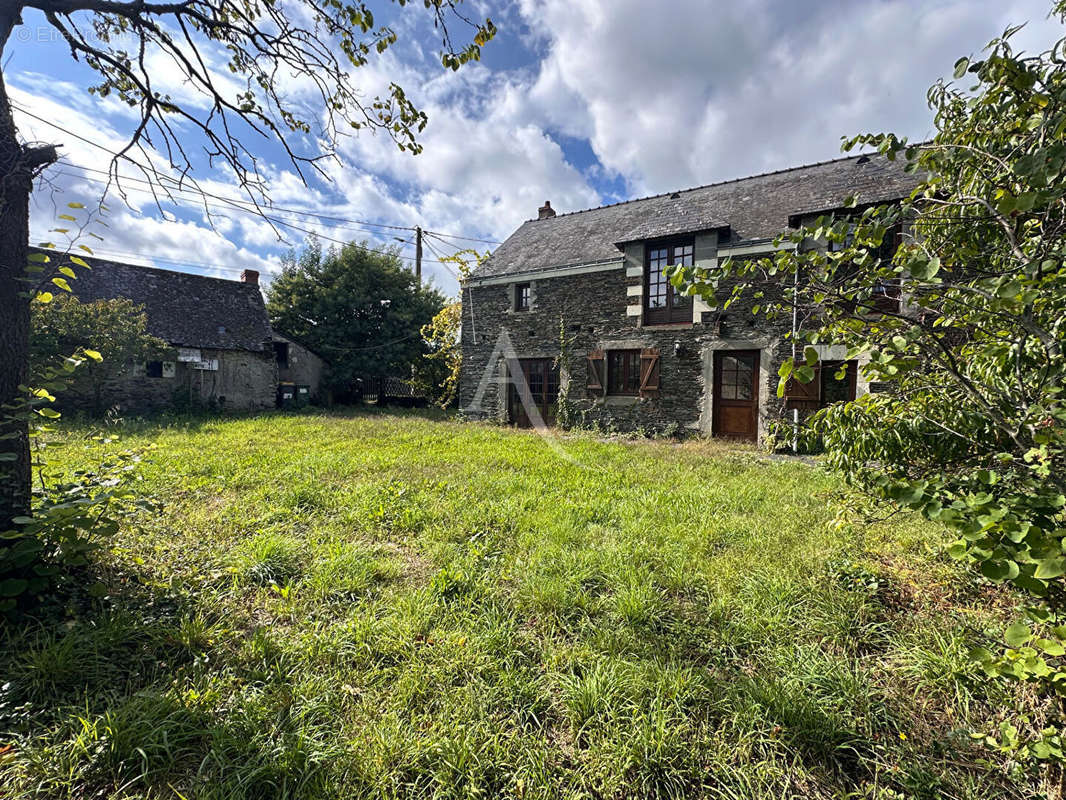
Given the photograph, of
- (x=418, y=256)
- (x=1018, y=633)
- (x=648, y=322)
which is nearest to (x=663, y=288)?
(x=648, y=322)

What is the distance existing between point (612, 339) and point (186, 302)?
55.1 feet

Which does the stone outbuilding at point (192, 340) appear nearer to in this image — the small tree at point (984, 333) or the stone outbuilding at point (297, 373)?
the stone outbuilding at point (297, 373)

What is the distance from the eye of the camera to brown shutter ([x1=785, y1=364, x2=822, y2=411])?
9094mm

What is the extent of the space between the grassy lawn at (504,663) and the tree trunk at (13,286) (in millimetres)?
654

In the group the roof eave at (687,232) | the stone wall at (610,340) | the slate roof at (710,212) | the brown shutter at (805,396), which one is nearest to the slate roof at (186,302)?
the stone wall at (610,340)

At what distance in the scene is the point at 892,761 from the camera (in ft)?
5.81

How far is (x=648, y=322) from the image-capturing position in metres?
11.4

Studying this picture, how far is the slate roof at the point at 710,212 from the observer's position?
31.4 feet

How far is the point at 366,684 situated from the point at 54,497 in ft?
7.64

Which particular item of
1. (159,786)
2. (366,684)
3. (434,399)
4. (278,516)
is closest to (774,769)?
(366,684)

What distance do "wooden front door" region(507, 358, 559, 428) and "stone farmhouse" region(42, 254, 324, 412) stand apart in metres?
10.4

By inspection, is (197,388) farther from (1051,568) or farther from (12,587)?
(1051,568)

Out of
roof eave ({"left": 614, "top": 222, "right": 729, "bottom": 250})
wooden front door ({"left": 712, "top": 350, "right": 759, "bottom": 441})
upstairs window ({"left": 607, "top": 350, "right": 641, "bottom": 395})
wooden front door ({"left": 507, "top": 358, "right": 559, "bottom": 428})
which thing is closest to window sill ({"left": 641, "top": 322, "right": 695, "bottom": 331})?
upstairs window ({"left": 607, "top": 350, "right": 641, "bottom": 395})

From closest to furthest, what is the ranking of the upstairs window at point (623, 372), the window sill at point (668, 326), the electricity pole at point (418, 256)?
1. the window sill at point (668, 326)
2. the upstairs window at point (623, 372)
3. the electricity pole at point (418, 256)
